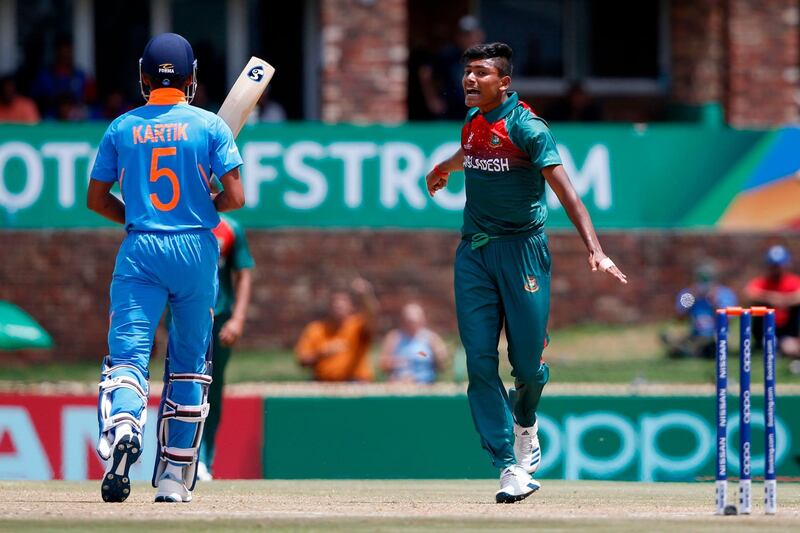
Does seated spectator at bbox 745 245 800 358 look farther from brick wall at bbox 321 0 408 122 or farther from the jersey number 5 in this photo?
the jersey number 5

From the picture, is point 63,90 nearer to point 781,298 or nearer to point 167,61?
point 781,298

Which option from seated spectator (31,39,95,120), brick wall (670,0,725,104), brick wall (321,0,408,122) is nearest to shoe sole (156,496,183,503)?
seated spectator (31,39,95,120)

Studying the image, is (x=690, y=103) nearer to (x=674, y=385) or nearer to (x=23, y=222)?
(x=674, y=385)

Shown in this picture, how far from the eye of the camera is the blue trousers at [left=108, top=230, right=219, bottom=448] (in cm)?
712

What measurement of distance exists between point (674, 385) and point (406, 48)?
6136 millimetres

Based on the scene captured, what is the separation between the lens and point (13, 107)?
16266 mm

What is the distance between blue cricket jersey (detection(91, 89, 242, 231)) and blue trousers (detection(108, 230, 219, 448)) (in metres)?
0.07

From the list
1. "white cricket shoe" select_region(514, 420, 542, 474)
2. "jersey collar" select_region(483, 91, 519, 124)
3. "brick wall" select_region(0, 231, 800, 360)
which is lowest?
"white cricket shoe" select_region(514, 420, 542, 474)

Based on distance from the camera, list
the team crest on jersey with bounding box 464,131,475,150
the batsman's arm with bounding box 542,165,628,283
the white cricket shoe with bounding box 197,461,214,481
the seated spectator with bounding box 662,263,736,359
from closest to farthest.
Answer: the batsman's arm with bounding box 542,165,628,283, the team crest on jersey with bounding box 464,131,475,150, the white cricket shoe with bounding box 197,461,214,481, the seated spectator with bounding box 662,263,736,359

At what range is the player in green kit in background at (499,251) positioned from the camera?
757 cm

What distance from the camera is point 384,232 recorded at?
16.2 meters

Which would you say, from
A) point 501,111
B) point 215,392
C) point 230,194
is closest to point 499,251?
point 501,111

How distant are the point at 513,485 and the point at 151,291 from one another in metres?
1.87

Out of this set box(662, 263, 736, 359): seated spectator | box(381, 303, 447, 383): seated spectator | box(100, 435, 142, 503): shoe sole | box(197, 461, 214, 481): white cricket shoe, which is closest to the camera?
box(100, 435, 142, 503): shoe sole
